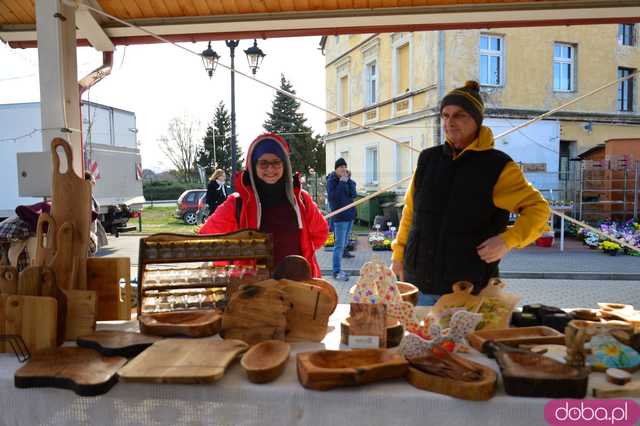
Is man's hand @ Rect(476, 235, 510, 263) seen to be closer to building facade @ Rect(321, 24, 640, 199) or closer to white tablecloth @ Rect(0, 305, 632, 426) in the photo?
white tablecloth @ Rect(0, 305, 632, 426)

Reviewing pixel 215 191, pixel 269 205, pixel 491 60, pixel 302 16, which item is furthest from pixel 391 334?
pixel 491 60

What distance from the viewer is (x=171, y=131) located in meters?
34.8

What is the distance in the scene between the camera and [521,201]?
1924 millimetres

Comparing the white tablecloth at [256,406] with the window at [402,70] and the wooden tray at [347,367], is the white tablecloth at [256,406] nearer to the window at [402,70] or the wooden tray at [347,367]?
the wooden tray at [347,367]

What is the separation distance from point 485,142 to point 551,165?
12197 millimetres

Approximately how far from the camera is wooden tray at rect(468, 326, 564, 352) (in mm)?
1425

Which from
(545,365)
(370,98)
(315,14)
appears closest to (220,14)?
(315,14)

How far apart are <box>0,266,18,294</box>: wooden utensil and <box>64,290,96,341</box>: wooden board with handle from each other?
15cm

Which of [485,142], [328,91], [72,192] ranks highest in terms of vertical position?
[328,91]

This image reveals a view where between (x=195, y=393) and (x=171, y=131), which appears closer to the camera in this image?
(x=195, y=393)

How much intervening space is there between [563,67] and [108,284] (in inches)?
570

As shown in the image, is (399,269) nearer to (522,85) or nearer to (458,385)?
(458,385)

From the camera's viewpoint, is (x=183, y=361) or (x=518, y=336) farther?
(x=518, y=336)

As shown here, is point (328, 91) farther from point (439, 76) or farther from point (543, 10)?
point (543, 10)
